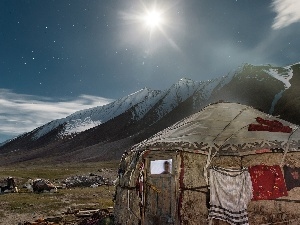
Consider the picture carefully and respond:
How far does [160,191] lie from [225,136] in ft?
8.76

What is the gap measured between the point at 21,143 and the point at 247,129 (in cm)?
19199

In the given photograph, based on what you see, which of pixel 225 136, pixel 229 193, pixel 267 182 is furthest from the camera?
pixel 225 136

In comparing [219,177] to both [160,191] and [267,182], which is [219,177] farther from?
[160,191]

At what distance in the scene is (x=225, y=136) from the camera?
427 inches

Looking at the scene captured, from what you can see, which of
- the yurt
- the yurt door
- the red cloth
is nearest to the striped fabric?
the yurt

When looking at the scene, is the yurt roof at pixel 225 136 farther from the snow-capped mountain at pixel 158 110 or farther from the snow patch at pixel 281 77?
the snow patch at pixel 281 77

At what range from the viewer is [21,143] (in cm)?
18800

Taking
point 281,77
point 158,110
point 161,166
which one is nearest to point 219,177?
point 161,166

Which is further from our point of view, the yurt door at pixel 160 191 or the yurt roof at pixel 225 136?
the yurt door at pixel 160 191

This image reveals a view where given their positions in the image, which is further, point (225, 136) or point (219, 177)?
point (225, 136)

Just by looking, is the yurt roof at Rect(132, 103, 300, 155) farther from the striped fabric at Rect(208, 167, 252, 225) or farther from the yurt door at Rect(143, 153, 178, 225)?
the striped fabric at Rect(208, 167, 252, 225)

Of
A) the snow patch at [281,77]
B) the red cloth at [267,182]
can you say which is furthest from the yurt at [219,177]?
Answer: the snow patch at [281,77]

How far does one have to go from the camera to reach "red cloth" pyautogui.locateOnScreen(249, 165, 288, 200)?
1008 cm

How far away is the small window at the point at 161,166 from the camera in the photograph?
35.6ft
